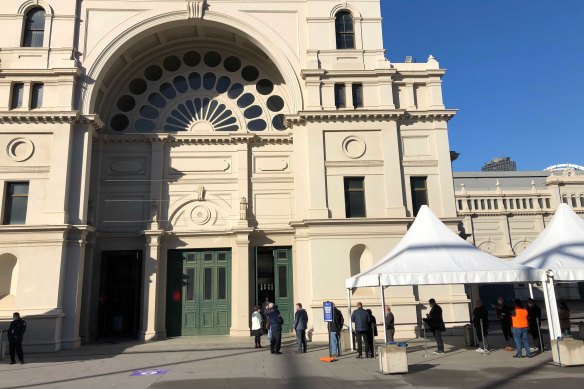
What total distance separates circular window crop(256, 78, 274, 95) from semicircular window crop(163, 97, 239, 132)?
7.17 ft

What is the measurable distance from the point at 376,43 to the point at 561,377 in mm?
17873

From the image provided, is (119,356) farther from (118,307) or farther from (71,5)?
(71,5)

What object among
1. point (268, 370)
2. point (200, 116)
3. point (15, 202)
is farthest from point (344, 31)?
point (15, 202)

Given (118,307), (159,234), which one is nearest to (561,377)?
(159,234)

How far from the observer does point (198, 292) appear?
22109mm

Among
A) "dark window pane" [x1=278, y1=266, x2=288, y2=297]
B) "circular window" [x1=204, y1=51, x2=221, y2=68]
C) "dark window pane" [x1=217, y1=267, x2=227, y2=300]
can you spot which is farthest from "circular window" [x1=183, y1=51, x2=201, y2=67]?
"dark window pane" [x1=278, y1=266, x2=288, y2=297]

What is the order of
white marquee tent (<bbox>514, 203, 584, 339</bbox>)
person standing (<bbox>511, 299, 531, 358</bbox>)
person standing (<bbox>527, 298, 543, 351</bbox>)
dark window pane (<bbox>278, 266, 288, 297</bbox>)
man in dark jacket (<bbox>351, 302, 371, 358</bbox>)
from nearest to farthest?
white marquee tent (<bbox>514, 203, 584, 339</bbox>) < person standing (<bbox>511, 299, 531, 358</bbox>) < man in dark jacket (<bbox>351, 302, 371, 358</bbox>) < person standing (<bbox>527, 298, 543, 351</bbox>) < dark window pane (<bbox>278, 266, 288, 297</bbox>)

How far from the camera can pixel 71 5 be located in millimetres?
22219

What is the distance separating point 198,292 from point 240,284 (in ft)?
7.66

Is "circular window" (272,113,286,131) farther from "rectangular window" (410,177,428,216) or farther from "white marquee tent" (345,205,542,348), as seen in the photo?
"white marquee tent" (345,205,542,348)

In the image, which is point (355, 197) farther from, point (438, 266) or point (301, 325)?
point (438, 266)

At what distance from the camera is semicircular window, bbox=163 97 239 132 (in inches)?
961

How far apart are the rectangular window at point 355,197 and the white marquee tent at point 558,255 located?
7374 mm

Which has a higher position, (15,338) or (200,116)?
(200,116)
